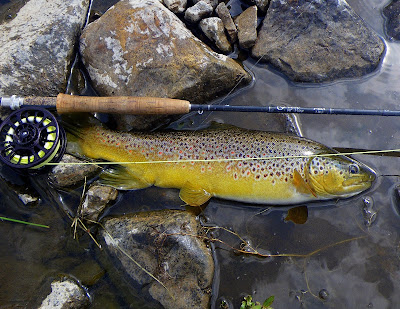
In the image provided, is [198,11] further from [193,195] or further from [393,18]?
[393,18]

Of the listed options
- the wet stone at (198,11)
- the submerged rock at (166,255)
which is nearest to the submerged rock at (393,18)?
the wet stone at (198,11)

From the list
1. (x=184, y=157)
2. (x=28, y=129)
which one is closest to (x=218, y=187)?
(x=184, y=157)

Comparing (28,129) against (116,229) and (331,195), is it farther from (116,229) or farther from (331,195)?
(331,195)

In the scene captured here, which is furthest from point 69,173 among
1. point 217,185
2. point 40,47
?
point 217,185

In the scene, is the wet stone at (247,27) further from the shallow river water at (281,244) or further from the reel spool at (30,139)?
the reel spool at (30,139)

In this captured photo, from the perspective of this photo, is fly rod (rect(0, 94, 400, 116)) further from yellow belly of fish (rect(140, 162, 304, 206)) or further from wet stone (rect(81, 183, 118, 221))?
wet stone (rect(81, 183, 118, 221))

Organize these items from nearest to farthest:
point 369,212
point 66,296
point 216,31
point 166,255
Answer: point 66,296
point 166,255
point 369,212
point 216,31
